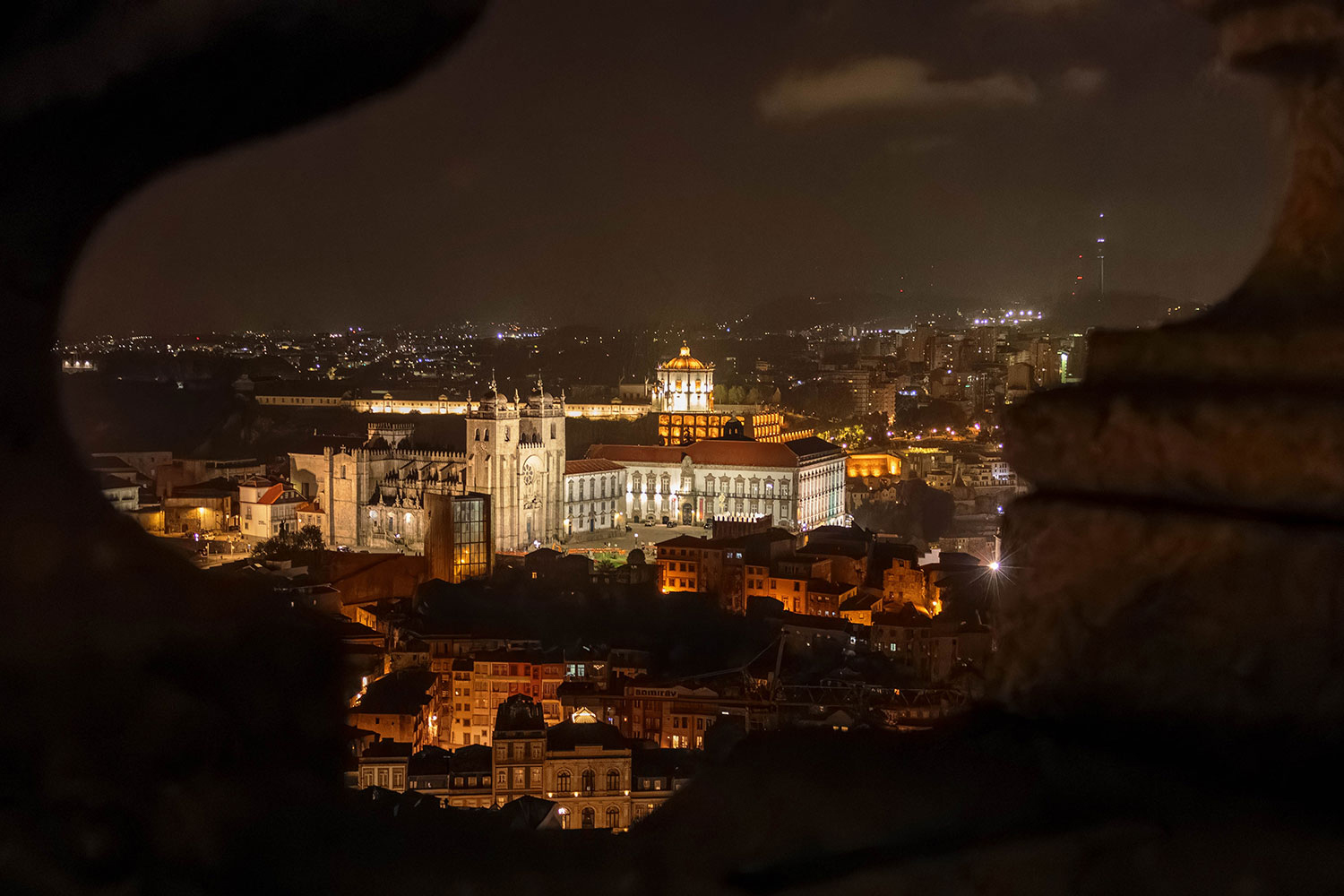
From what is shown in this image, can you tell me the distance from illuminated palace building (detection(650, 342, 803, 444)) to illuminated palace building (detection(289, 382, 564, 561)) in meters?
4.76

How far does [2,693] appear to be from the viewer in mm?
722

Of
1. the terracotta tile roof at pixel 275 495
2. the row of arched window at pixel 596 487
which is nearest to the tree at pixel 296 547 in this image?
the terracotta tile roof at pixel 275 495

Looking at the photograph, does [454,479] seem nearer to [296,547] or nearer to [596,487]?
[296,547]

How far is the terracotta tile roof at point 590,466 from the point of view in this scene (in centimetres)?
2020

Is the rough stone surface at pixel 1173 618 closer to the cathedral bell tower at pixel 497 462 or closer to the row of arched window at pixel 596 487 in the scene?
the cathedral bell tower at pixel 497 462

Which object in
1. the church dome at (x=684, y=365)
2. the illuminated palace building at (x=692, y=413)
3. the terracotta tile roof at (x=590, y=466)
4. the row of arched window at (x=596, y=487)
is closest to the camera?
the row of arched window at (x=596, y=487)

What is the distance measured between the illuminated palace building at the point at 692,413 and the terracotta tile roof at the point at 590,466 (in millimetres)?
2492

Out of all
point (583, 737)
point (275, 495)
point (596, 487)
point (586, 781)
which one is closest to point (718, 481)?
point (596, 487)

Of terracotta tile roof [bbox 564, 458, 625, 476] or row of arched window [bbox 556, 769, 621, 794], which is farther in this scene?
terracotta tile roof [bbox 564, 458, 625, 476]

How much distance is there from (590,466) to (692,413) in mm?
5121

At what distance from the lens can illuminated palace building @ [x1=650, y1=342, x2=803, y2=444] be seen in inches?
975

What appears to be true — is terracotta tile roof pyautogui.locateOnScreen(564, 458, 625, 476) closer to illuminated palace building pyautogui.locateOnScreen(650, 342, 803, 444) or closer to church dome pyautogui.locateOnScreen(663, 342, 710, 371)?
illuminated palace building pyautogui.locateOnScreen(650, 342, 803, 444)

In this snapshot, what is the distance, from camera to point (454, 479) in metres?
18.4

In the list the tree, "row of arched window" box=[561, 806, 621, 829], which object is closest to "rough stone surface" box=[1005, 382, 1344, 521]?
"row of arched window" box=[561, 806, 621, 829]
